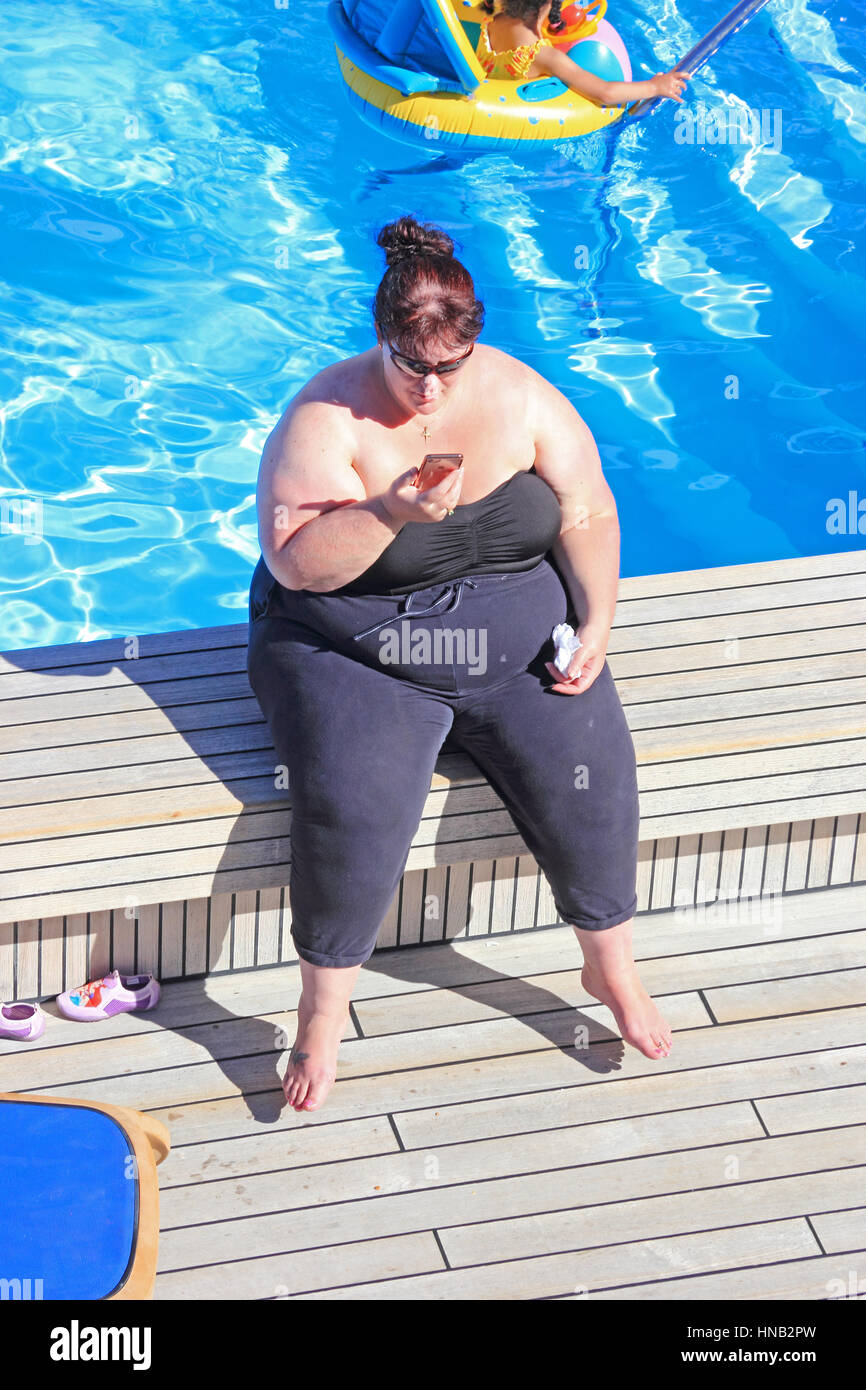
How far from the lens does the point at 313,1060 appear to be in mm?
2359

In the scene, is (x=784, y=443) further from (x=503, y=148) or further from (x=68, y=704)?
(x=68, y=704)

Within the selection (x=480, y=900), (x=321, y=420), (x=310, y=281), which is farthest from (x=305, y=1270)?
(x=310, y=281)

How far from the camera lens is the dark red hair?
2086 mm

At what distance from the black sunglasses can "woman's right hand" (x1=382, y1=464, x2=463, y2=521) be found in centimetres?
18

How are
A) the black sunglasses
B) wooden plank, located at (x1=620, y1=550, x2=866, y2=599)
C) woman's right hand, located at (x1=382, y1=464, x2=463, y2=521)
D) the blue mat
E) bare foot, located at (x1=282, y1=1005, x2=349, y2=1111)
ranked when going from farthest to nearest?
wooden plank, located at (x1=620, y1=550, x2=866, y2=599) → bare foot, located at (x1=282, y1=1005, x2=349, y2=1111) → the black sunglasses → woman's right hand, located at (x1=382, y1=464, x2=463, y2=521) → the blue mat

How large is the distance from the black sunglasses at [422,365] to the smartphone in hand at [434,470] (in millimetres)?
168

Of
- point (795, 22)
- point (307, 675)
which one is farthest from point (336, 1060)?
point (795, 22)

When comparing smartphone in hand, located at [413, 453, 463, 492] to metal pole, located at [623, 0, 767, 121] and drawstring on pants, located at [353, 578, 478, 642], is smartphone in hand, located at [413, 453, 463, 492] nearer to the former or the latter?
drawstring on pants, located at [353, 578, 478, 642]

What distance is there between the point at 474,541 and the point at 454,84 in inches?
137

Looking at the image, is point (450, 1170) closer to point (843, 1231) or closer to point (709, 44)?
point (843, 1231)

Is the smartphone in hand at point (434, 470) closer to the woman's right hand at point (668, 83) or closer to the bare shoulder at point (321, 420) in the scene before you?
the bare shoulder at point (321, 420)

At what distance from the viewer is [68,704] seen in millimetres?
2611

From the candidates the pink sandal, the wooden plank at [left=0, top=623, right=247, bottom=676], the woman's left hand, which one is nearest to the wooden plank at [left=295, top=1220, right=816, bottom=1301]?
the pink sandal

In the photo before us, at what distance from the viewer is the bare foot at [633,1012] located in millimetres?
2465
